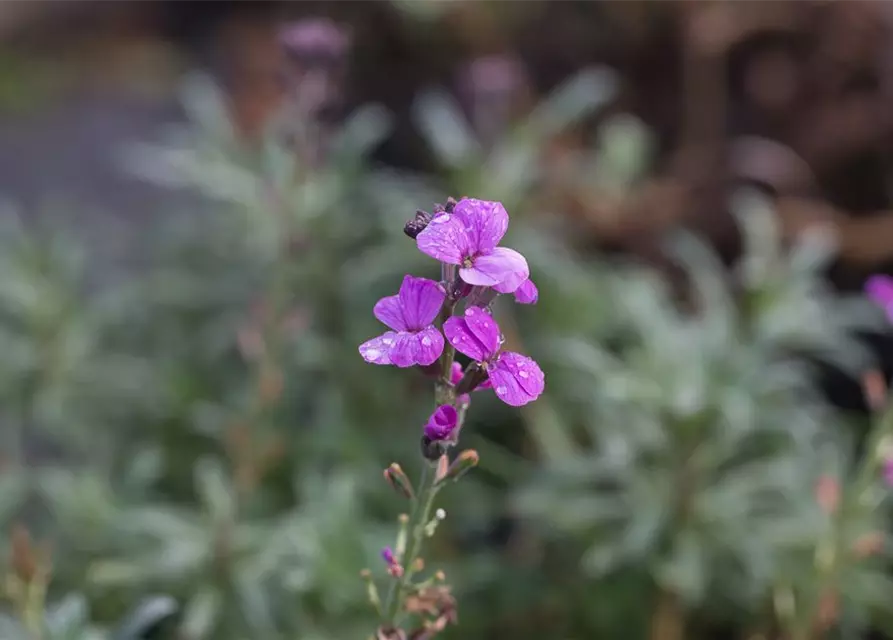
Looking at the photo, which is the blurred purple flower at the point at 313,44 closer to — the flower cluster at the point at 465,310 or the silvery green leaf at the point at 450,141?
the silvery green leaf at the point at 450,141

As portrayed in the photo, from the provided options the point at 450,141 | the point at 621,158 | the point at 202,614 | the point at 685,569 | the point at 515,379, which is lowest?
the point at 202,614

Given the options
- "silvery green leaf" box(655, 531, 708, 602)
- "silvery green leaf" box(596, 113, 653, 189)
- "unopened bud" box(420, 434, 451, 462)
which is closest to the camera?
"unopened bud" box(420, 434, 451, 462)

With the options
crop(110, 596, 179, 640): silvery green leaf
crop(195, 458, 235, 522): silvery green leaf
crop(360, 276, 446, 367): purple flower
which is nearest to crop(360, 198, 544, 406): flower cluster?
crop(360, 276, 446, 367): purple flower

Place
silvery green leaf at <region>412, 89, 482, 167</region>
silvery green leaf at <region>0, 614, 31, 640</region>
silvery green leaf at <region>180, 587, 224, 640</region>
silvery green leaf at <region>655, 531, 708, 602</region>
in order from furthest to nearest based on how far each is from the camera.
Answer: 1. silvery green leaf at <region>412, 89, 482, 167</region>
2. silvery green leaf at <region>655, 531, 708, 602</region>
3. silvery green leaf at <region>180, 587, 224, 640</region>
4. silvery green leaf at <region>0, 614, 31, 640</region>

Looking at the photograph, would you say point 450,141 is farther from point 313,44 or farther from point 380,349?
point 380,349

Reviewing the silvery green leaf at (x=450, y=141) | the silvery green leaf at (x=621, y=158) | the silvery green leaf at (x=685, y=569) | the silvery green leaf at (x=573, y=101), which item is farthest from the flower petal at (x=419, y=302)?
the silvery green leaf at (x=621, y=158)

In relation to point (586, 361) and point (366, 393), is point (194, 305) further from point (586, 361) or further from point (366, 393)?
point (586, 361)

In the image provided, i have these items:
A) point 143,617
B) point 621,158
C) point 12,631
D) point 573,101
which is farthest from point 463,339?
point 621,158

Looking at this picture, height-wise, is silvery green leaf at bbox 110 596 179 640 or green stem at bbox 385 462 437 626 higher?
green stem at bbox 385 462 437 626

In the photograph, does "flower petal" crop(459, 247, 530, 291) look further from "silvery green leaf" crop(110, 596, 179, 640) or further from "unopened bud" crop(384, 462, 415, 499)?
"silvery green leaf" crop(110, 596, 179, 640)
